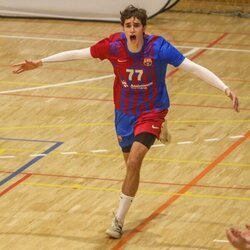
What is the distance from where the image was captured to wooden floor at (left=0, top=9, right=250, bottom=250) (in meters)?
9.49

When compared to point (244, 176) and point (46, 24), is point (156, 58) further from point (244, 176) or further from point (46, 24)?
point (46, 24)

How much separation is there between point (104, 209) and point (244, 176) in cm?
186

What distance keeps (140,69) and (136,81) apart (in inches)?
4.9

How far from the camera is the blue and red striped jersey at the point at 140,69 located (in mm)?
9227

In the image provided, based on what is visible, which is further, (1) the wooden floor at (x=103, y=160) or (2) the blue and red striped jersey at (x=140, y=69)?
(1) the wooden floor at (x=103, y=160)

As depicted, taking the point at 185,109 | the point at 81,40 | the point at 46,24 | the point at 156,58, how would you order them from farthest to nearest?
the point at 46,24 < the point at 81,40 < the point at 185,109 < the point at 156,58

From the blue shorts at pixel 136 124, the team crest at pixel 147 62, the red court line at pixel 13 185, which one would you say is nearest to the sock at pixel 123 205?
the blue shorts at pixel 136 124

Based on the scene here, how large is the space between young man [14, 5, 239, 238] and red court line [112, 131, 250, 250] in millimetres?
145

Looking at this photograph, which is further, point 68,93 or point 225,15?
point 225,15

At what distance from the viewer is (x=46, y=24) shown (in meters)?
19.6

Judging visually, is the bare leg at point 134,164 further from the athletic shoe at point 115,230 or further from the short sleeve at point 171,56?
the short sleeve at point 171,56

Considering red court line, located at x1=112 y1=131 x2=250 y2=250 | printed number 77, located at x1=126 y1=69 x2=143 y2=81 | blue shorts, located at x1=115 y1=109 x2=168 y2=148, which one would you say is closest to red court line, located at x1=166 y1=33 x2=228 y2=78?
red court line, located at x1=112 y1=131 x2=250 y2=250

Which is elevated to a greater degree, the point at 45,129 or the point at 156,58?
the point at 156,58

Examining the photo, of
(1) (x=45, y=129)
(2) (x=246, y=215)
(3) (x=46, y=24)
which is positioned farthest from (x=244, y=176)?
(3) (x=46, y=24)
